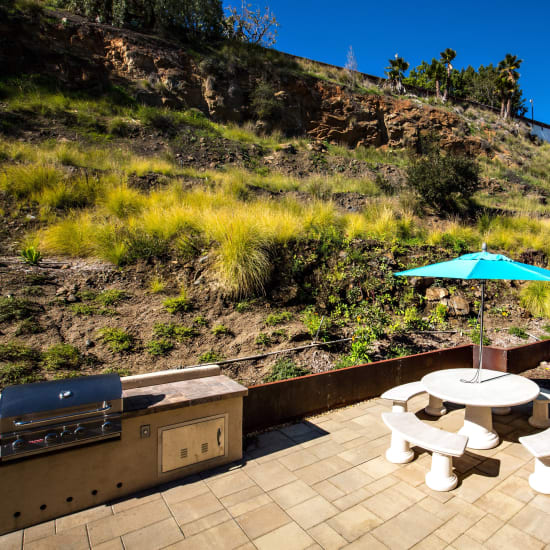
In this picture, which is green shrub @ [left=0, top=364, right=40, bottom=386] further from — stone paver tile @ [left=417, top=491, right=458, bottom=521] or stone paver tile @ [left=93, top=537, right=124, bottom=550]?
stone paver tile @ [left=417, top=491, right=458, bottom=521]

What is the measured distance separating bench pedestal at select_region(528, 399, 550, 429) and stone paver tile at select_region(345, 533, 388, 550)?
8.62ft

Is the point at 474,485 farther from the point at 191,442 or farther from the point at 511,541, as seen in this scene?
the point at 191,442

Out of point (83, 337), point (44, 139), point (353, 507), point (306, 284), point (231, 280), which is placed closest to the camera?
point (353, 507)

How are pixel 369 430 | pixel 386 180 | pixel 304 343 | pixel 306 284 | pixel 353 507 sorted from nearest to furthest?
pixel 353 507, pixel 369 430, pixel 304 343, pixel 306 284, pixel 386 180

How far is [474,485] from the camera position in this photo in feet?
9.02

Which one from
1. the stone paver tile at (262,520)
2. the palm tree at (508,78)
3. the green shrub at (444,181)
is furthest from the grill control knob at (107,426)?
the palm tree at (508,78)

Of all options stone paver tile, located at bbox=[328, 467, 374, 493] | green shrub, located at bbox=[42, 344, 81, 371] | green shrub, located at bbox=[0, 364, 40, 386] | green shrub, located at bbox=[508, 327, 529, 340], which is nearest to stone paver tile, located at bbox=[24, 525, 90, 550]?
green shrub, located at bbox=[0, 364, 40, 386]

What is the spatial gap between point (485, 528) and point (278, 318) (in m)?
3.42

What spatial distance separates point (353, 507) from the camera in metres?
2.49

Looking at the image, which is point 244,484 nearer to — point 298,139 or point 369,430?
point 369,430

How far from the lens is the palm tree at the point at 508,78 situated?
2739 cm

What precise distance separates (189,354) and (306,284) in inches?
100

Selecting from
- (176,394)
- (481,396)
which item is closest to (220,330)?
(176,394)

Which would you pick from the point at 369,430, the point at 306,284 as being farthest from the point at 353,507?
the point at 306,284
